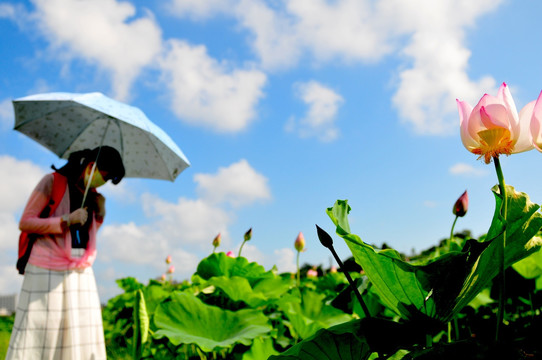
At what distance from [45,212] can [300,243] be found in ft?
4.41

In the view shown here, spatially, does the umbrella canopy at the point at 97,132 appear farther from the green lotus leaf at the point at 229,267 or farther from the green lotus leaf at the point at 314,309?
the green lotus leaf at the point at 314,309

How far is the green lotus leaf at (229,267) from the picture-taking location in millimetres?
2193

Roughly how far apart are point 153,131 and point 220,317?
50.9 inches

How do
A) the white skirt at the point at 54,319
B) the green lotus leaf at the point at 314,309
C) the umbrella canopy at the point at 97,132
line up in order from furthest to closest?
the umbrella canopy at the point at 97,132, the white skirt at the point at 54,319, the green lotus leaf at the point at 314,309

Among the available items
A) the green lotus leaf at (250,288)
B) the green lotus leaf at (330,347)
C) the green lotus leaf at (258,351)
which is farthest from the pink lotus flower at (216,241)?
the green lotus leaf at (330,347)

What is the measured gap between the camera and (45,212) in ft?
7.27

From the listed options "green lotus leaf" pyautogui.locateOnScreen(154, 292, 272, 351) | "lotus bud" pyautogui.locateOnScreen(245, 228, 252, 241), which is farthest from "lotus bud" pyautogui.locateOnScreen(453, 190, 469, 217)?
"lotus bud" pyautogui.locateOnScreen(245, 228, 252, 241)

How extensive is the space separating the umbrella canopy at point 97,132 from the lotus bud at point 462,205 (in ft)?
5.78

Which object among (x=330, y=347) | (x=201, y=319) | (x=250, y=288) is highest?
(x=250, y=288)

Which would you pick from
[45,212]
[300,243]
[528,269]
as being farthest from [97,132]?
[528,269]

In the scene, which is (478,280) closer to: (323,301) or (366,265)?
(366,265)

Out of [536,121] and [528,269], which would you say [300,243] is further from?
[536,121]

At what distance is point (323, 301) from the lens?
2000mm

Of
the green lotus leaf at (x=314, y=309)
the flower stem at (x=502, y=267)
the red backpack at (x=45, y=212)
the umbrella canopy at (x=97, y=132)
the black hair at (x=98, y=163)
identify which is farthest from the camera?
the umbrella canopy at (x=97, y=132)
